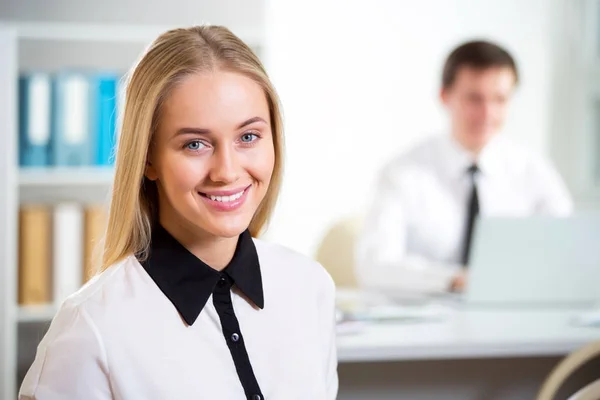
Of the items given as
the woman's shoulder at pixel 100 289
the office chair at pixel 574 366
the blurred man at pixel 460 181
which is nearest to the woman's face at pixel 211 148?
the woman's shoulder at pixel 100 289

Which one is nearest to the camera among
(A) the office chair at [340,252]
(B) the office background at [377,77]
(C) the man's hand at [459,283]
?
(C) the man's hand at [459,283]

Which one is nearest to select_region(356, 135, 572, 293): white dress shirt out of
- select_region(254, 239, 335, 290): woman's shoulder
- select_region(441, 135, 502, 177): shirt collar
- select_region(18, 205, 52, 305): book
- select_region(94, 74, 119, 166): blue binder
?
select_region(441, 135, 502, 177): shirt collar

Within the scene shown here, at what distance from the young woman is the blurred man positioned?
5.81ft

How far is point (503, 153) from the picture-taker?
11.0ft

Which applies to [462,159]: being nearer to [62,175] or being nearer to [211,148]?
[62,175]

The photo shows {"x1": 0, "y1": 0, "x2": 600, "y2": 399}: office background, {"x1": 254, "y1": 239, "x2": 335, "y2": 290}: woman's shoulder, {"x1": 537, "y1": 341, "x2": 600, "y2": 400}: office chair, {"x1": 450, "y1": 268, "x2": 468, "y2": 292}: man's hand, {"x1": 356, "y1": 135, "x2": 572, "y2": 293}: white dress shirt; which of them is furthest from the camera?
{"x1": 0, "y1": 0, "x2": 600, "y2": 399}: office background

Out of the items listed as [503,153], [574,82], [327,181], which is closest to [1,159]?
[327,181]

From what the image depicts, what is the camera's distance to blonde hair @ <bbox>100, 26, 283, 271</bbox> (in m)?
1.13

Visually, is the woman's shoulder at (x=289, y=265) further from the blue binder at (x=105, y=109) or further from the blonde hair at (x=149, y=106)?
the blue binder at (x=105, y=109)

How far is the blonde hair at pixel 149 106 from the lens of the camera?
1.13m

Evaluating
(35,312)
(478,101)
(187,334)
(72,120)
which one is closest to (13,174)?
(72,120)

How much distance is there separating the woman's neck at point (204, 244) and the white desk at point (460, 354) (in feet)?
2.58

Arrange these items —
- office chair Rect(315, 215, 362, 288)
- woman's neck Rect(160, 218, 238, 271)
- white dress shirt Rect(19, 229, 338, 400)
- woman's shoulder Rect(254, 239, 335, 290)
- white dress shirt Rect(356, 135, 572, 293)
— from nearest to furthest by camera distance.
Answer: white dress shirt Rect(19, 229, 338, 400) → woman's neck Rect(160, 218, 238, 271) → woman's shoulder Rect(254, 239, 335, 290) → office chair Rect(315, 215, 362, 288) → white dress shirt Rect(356, 135, 572, 293)

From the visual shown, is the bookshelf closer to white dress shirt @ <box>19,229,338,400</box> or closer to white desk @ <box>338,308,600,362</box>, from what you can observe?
white desk @ <box>338,308,600,362</box>
